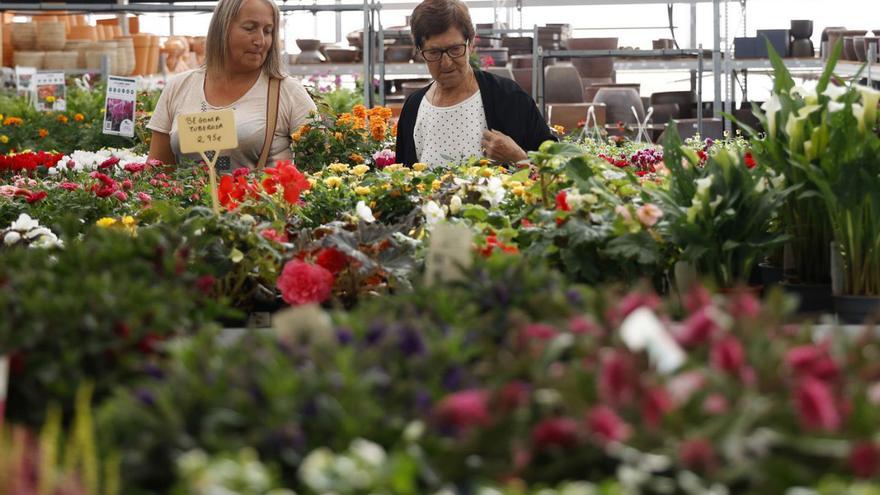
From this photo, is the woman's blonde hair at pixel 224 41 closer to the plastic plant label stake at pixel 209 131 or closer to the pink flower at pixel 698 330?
the plastic plant label stake at pixel 209 131

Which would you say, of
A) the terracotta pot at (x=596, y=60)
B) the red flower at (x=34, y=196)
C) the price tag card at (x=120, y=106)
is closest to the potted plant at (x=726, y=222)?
the red flower at (x=34, y=196)

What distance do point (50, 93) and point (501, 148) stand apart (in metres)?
4.75

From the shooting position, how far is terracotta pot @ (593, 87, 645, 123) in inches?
274

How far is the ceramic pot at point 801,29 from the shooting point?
27.2ft

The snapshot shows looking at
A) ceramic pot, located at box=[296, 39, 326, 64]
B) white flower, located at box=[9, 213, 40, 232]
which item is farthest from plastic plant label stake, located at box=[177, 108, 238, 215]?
ceramic pot, located at box=[296, 39, 326, 64]

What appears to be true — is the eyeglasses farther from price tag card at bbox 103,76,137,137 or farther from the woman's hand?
price tag card at bbox 103,76,137,137

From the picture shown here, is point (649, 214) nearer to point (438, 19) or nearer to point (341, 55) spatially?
point (438, 19)

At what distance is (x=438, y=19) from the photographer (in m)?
2.95

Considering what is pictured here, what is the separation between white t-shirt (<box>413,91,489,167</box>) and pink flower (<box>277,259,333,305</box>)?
1399mm

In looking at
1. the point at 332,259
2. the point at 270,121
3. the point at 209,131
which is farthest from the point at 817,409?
the point at 270,121

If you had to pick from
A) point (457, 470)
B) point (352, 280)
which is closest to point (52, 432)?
point (457, 470)

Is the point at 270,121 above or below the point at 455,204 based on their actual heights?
above

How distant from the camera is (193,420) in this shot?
0.94 metres

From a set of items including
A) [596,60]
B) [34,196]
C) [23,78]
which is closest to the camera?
[34,196]
